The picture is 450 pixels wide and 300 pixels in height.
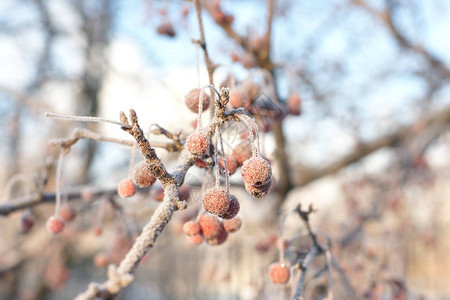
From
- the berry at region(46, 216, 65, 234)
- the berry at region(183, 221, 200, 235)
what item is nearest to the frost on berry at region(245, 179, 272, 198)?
the berry at region(183, 221, 200, 235)

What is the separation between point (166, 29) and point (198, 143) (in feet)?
5.67

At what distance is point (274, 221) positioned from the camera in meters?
3.05

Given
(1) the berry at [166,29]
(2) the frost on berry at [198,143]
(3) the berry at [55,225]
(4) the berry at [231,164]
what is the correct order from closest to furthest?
1. (2) the frost on berry at [198,143]
2. (4) the berry at [231,164]
3. (3) the berry at [55,225]
4. (1) the berry at [166,29]

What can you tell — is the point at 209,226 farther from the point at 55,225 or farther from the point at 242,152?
the point at 55,225

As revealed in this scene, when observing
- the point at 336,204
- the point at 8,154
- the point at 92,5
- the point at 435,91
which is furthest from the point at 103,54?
the point at 435,91

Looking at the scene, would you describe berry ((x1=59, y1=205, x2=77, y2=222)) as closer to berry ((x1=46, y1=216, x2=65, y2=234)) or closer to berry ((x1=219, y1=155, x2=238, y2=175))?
berry ((x1=46, y1=216, x2=65, y2=234))

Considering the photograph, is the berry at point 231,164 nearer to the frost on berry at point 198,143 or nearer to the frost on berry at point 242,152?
the frost on berry at point 242,152

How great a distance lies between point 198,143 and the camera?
0.90m

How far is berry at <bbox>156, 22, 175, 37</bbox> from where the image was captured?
243cm

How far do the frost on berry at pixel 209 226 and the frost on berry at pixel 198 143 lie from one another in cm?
37

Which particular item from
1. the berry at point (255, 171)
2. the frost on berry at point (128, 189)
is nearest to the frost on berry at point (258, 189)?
the berry at point (255, 171)

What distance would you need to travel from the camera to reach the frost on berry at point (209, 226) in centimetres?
121

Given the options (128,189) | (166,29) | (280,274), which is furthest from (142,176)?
(166,29)

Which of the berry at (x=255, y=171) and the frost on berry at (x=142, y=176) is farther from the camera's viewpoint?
the frost on berry at (x=142, y=176)
